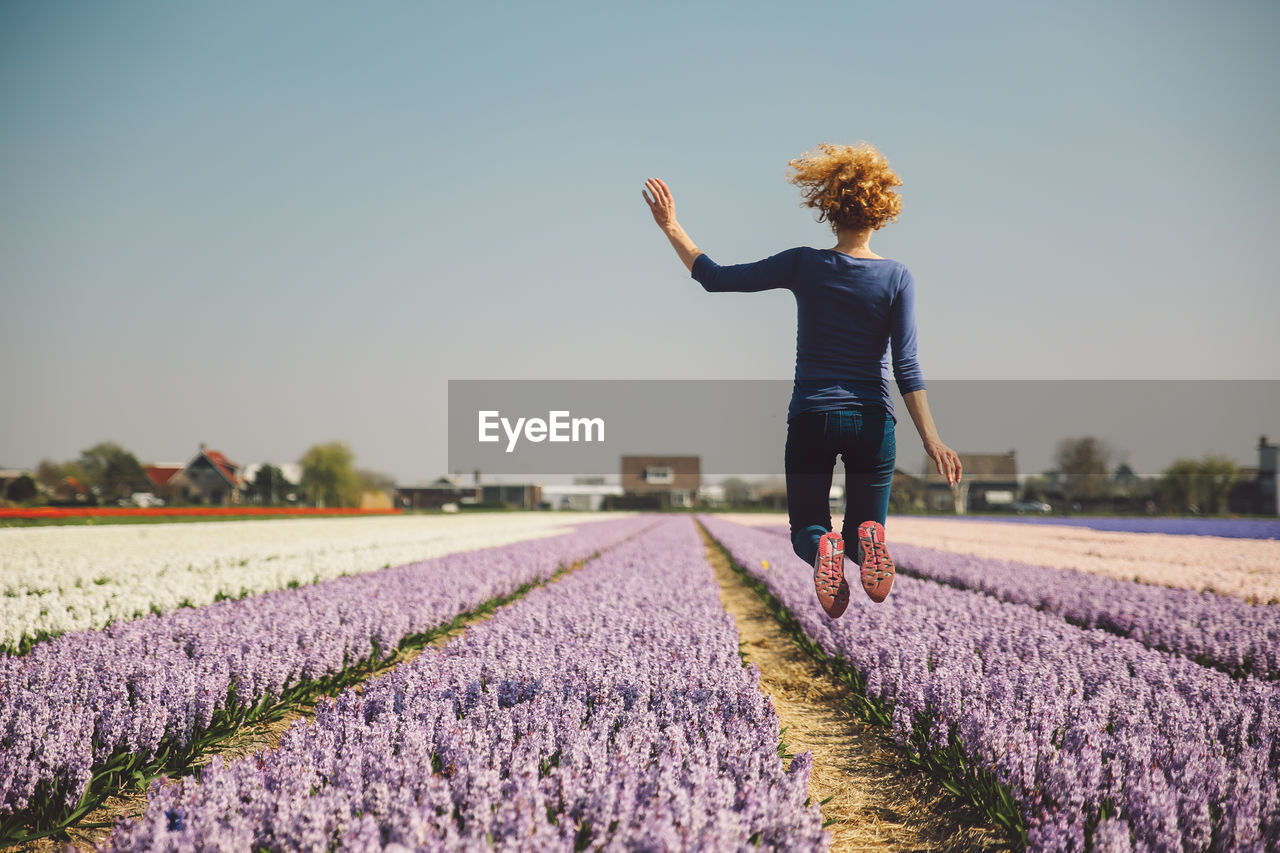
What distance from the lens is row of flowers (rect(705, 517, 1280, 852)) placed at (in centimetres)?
278

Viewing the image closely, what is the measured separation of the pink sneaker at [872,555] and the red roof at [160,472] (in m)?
89.3

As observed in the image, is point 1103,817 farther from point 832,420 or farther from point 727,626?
point 727,626

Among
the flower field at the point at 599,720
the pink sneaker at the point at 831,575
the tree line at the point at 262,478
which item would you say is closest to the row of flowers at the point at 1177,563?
the flower field at the point at 599,720

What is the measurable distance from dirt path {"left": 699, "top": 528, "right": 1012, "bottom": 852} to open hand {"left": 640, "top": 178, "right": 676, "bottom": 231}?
287cm

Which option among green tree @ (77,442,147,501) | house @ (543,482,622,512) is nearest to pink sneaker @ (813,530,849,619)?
house @ (543,482,622,512)

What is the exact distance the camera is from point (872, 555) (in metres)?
2.42

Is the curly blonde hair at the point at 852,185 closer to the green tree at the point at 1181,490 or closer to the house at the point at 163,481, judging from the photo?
the green tree at the point at 1181,490

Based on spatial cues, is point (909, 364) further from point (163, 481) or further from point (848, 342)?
point (163, 481)

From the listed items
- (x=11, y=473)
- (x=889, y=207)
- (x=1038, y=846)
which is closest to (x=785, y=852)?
(x=1038, y=846)

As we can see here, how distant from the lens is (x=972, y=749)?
3.78 metres

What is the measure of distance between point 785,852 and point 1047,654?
4.15m

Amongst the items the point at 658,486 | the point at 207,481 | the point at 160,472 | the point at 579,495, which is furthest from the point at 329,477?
the point at 658,486

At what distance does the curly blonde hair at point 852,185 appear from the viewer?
2.35 meters

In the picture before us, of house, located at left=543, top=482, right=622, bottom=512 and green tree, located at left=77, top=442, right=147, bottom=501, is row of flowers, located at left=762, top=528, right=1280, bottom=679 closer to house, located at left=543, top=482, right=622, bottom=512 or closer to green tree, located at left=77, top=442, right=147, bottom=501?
house, located at left=543, top=482, right=622, bottom=512
